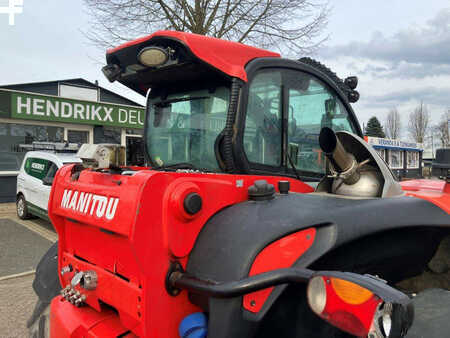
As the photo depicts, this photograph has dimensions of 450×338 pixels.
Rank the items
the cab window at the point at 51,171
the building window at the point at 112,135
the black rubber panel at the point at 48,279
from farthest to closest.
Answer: the building window at the point at 112,135 → the cab window at the point at 51,171 → the black rubber panel at the point at 48,279

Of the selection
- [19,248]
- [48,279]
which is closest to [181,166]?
[48,279]

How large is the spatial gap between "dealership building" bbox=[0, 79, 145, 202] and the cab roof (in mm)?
9404

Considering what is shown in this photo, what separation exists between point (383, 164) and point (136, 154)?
2051mm

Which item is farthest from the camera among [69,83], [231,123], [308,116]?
[69,83]

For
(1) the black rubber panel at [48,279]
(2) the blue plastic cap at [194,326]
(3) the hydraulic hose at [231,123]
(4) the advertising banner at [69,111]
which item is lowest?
(1) the black rubber panel at [48,279]

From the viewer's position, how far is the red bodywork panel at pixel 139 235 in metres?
1.65

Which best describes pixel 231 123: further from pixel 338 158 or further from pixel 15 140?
pixel 15 140

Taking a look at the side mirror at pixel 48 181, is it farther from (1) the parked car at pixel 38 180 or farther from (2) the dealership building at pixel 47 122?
(2) the dealership building at pixel 47 122

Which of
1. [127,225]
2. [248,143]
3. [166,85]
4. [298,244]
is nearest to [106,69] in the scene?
[166,85]

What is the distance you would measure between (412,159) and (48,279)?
2771cm

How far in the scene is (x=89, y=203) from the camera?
2041 millimetres

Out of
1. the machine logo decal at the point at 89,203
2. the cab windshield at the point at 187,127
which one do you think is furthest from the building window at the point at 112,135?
the machine logo decal at the point at 89,203

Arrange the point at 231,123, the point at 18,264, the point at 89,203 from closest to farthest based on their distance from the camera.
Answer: the point at 89,203 → the point at 231,123 → the point at 18,264

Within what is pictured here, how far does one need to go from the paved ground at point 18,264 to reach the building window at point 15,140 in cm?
246
